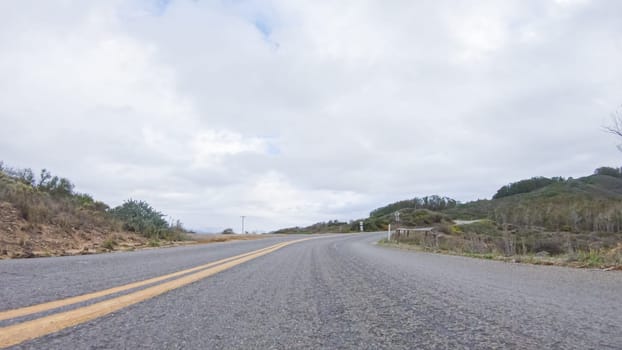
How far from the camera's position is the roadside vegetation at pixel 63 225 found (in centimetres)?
789

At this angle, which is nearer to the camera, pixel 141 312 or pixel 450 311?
pixel 141 312

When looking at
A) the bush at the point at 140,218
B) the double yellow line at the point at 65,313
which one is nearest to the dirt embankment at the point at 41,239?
the bush at the point at 140,218

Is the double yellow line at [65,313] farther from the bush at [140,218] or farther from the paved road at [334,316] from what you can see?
the bush at [140,218]

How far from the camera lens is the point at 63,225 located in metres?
9.88

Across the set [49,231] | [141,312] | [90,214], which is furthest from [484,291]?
[90,214]

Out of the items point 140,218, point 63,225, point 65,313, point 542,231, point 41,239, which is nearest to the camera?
point 65,313

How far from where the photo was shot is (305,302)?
2449mm

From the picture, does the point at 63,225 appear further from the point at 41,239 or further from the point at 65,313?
the point at 65,313

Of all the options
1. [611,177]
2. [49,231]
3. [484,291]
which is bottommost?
[484,291]

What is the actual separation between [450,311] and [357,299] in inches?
25.3

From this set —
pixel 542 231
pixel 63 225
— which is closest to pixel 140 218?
pixel 63 225

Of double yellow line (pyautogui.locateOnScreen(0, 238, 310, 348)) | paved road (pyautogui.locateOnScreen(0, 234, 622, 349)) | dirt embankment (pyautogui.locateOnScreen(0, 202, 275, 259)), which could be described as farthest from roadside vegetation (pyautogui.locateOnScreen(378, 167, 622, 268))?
dirt embankment (pyautogui.locateOnScreen(0, 202, 275, 259))

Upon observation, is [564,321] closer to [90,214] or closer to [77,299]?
Result: [77,299]

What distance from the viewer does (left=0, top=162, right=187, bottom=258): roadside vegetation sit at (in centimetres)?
789
